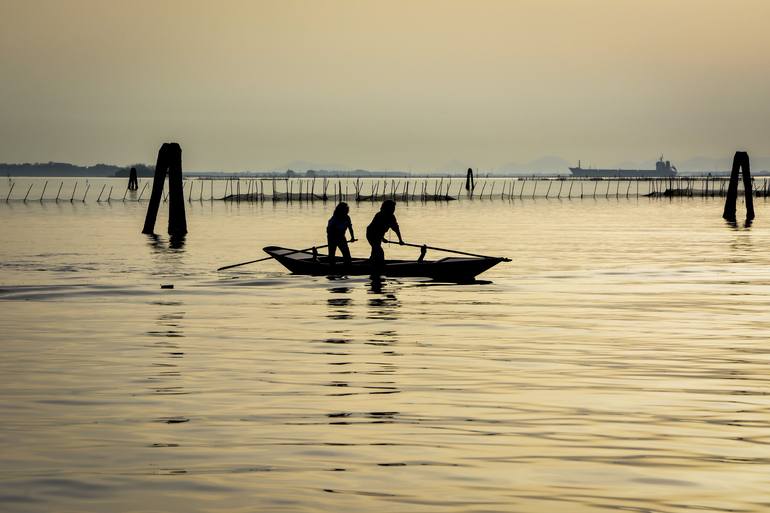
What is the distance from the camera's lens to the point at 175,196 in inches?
2036

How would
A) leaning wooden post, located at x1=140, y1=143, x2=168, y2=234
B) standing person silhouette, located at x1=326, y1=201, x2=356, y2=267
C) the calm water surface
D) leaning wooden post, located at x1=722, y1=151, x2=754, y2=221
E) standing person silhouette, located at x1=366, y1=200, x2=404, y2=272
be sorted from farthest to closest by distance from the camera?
leaning wooden post, located at x1=722, y1=151, x2=754, y2=221 → leaning wooden post, located at x1=140, y1=143, x2=168, y2=234 → standing person silhouette, located at x1=326, y1=201, x2=356, y2=267 → standing person silhouette, located at x1=366, y1=200, x2=404, y2=272 → the calm water surface

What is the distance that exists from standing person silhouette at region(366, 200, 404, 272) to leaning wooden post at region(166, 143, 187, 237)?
83.9 feet

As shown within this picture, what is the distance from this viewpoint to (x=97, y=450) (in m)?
9.32

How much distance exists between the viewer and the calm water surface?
26.7ft

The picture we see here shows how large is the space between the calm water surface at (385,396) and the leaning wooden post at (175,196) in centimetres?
2359

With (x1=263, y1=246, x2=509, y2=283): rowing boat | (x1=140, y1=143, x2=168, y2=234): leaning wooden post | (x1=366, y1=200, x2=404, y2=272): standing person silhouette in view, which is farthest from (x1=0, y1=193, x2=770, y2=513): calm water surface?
(x1=140, y1=143, x2=168, y2=234): leaning wooden post

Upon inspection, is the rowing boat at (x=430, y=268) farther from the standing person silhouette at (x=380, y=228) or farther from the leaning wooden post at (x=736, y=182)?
the leaning wooden post at (x=736, y=182)

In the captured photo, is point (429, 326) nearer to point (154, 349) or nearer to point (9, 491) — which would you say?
point (154, 349)

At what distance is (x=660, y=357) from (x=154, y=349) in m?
6.72

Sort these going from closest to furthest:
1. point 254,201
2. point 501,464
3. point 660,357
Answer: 1. point 501,464
2. point 660,357
3. point 254,201

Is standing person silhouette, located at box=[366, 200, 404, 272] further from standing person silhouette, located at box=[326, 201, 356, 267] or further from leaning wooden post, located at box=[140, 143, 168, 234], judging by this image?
leaning wooden post, located at box=[140, 143, 168, 234]

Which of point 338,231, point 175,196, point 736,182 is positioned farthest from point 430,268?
point 736,182

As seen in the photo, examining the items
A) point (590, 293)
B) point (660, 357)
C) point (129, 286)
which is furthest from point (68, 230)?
point (660, 357)

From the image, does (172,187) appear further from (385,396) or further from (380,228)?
(385,396)
